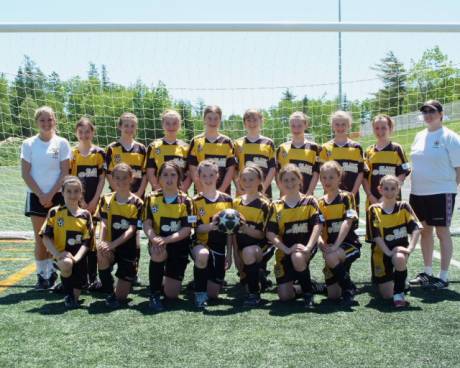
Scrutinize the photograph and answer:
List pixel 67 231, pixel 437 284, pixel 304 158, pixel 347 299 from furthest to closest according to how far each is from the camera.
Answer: pixel 304 158 → pixel 437 284 → pixel 67 231 → pixel 347 299

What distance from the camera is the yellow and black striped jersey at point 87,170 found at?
5.20 meters

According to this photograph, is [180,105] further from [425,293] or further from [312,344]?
[312,344]

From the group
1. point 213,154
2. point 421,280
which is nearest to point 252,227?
point 213,154

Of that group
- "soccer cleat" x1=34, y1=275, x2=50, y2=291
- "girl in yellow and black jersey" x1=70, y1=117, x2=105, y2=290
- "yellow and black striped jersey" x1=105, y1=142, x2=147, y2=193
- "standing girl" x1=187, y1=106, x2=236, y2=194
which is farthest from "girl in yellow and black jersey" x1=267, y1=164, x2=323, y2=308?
"soccer cleat" x1=34, y1=275, x2=50, y2=291

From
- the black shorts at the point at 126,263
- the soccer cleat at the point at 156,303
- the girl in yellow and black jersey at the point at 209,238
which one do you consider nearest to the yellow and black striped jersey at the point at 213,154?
the girl in yellow and black jersey at the point at 209,238

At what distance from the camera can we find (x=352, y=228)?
461cm

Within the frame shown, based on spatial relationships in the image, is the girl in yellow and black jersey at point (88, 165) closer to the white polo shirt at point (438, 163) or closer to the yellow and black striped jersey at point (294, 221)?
the yellow and black striped jersey at point (294, 221)

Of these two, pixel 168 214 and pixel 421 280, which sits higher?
pixel 168 214

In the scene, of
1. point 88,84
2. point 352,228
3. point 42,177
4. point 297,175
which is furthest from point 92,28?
point 352,228

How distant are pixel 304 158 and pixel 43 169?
243cm

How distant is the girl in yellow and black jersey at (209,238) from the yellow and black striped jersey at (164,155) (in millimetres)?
735

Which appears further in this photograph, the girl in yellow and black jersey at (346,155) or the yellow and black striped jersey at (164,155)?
the yellow and black striped jersey at (164,155)

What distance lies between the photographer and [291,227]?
4.48 m

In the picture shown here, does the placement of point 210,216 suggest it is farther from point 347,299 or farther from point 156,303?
point 347,299
